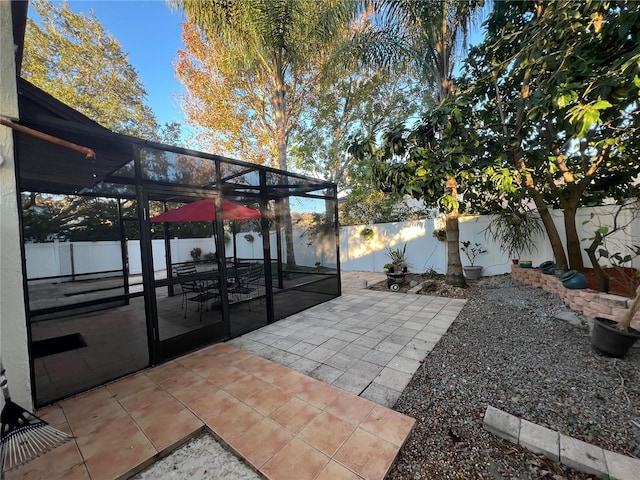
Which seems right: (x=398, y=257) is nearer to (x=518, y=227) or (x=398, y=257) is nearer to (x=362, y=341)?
(x=518, y=227)

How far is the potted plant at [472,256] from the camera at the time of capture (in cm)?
707

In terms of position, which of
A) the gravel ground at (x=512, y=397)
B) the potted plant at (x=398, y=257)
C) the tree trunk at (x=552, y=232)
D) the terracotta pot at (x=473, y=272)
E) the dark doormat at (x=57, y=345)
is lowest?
the gravel ground at (x=512, y=397)

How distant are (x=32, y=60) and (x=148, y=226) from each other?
35.7 feet

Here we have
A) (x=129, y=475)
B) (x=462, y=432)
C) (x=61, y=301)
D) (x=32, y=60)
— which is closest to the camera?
(x=129, y=475)

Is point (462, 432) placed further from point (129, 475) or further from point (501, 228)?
point (501, 228)

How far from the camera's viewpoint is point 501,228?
671 centimetres

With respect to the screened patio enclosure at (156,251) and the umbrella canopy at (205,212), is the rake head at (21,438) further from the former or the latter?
the umbrella canopy at (205,212)

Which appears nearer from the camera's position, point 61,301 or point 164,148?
point 164,148

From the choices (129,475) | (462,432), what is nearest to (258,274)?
(129,475)

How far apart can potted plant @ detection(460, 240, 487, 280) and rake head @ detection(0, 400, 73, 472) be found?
26.0 feet

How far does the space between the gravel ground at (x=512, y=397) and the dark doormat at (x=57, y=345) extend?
4.43 metres

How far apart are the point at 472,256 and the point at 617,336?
16.4ft

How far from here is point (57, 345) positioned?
148 inches

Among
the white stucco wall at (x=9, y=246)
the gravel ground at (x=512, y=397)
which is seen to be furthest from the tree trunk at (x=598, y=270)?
the white stucco wall at (x=9, y=246)
